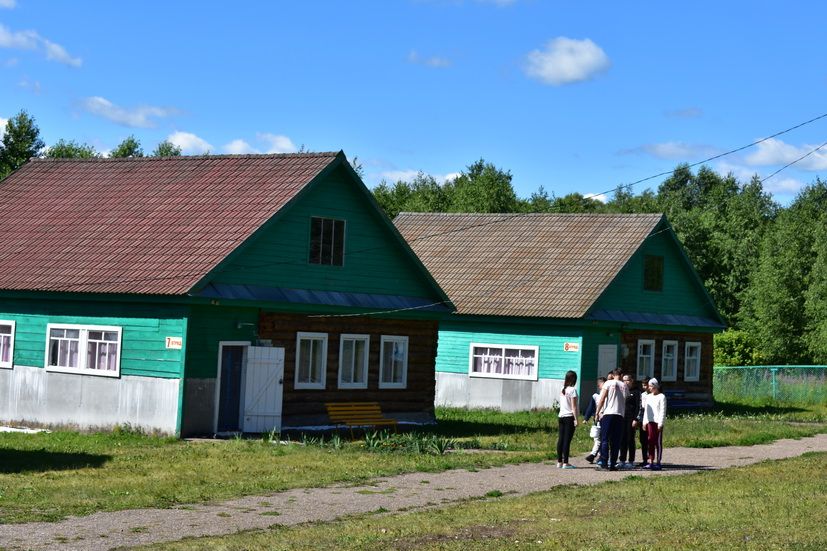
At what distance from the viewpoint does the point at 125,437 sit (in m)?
27.5

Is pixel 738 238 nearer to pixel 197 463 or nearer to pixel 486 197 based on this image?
pixel 486 197

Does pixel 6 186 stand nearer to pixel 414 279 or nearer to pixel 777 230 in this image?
pixel 414 279

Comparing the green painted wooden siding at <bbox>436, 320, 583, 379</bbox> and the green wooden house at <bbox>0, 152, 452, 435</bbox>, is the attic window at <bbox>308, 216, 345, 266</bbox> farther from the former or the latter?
the green painted wooden siding at <bbox>436, 320, 583, 379</bbox>

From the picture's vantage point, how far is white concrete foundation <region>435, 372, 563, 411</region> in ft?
133

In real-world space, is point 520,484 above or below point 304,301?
below

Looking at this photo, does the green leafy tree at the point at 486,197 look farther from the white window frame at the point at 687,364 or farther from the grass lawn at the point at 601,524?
the grass lawn at the point at 601,524

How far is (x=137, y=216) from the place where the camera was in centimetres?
3170

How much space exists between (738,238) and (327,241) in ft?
180

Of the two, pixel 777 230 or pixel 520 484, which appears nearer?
pixel 520 484

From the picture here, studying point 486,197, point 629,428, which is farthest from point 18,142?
point 629,428

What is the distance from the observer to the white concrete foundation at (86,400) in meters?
27.8

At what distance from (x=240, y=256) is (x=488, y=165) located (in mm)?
75365

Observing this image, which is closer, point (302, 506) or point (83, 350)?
point (302, 506)

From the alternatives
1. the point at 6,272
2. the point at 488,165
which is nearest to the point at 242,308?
the point at 6,272
